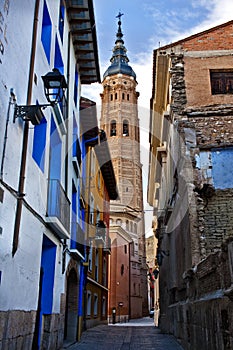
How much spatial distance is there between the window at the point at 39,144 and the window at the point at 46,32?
1896mm

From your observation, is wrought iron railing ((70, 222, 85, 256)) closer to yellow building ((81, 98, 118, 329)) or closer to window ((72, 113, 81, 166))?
yellow building ((81, 98, 118, 329))

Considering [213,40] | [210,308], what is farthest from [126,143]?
[210,308]

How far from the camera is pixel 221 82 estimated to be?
46.4ft

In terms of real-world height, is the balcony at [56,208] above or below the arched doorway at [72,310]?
above

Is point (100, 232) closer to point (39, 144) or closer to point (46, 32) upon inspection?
point (39, 144)

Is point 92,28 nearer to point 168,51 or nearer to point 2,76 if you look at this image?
point 168,51

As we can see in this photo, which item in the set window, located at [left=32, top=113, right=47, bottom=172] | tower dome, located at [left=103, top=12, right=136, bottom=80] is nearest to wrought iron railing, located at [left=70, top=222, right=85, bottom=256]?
window, located at [left=32, top=113, right=47, bottom=172]

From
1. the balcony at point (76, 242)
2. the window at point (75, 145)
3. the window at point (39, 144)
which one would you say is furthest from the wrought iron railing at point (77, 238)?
the window at point (39, 144)

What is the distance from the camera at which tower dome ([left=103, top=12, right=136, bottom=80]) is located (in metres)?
62.9

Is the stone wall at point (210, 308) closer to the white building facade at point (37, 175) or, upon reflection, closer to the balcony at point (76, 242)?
the white building facade at point (37, 175)

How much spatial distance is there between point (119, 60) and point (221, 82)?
5369 centimetres

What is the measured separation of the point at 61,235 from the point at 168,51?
888cm

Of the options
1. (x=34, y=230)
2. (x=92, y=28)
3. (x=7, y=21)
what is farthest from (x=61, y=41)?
(x=34, y=230)

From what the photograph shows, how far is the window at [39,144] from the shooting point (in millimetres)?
8336
